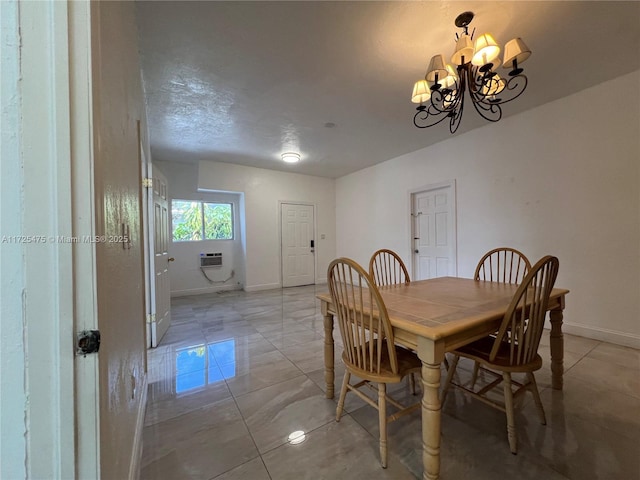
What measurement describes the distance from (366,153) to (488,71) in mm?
3021

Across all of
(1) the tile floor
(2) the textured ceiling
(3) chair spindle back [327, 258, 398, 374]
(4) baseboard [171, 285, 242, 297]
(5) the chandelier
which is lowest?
(1) the tile floor

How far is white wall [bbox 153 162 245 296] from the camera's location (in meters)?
5.10

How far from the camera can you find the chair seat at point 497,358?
1.36m

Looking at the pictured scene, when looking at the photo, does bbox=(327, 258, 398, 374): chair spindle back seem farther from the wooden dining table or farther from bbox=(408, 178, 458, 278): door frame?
bbox=(408, 178, 458, 278): door frame

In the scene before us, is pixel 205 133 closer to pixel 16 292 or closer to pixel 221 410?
pixel 221 410

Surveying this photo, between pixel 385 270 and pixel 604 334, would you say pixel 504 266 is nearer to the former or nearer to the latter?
pixel 385 270

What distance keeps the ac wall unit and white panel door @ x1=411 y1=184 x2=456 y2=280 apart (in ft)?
13.1

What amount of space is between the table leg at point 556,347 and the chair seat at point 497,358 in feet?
1.56

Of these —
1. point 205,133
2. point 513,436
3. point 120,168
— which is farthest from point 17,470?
point 205,133

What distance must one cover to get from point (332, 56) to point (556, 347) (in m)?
2.77

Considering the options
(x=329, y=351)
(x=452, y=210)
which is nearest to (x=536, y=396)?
(x=329, y=351)

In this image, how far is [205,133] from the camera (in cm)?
364

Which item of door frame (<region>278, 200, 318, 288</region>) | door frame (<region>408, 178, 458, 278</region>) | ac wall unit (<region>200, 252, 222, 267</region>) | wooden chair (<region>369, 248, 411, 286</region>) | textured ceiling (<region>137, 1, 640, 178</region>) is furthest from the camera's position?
door frame (<region>278, 200, 318, 288</region>)

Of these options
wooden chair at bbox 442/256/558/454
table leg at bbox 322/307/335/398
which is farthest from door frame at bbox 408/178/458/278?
table leg at bbox 322/307/335/398
